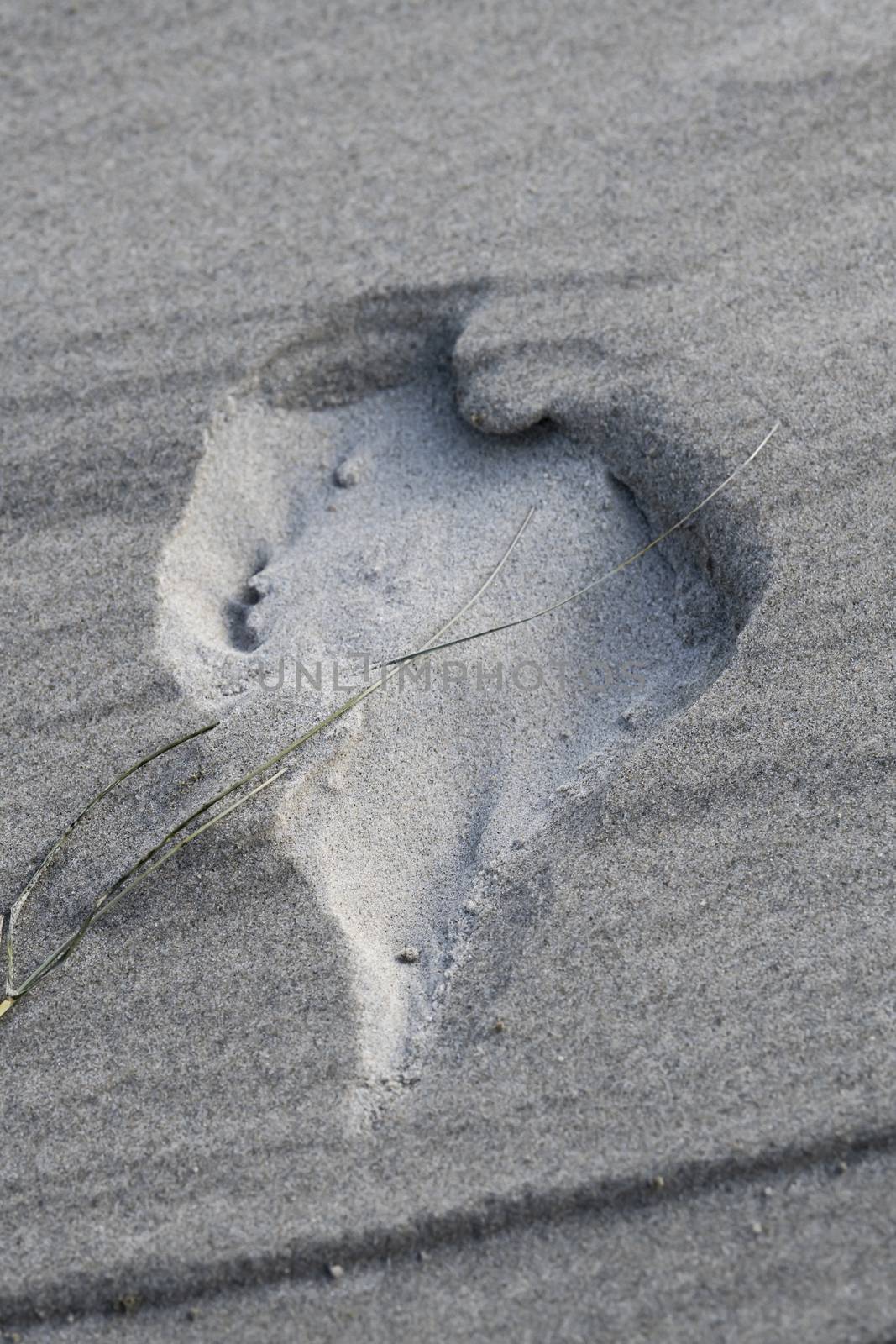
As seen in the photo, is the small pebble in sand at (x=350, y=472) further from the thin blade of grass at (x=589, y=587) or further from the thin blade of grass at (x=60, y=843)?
the thin blade of grass at (x=60, y=843)

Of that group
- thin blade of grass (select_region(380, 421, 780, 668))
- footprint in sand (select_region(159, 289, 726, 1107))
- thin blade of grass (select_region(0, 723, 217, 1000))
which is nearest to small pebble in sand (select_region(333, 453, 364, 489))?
footprint in sand (select_region(159, 289, 726, 1107))

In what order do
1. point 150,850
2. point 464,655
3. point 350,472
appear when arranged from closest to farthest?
point 150,850 → point 464,655 → point 350,472

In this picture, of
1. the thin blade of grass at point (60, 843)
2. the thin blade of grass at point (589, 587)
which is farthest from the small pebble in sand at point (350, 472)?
the thin blade of grass at point (60, 843)

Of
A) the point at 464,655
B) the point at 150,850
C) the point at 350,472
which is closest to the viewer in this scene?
the point at 150,850

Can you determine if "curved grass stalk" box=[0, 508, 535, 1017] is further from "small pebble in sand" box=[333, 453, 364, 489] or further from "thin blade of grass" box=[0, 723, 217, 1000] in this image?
"small pebble in sand" box=[333, 453, 364, 489]

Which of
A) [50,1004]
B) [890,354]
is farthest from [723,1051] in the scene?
[890,354]

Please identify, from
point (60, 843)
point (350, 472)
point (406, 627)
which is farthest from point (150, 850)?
point (350, 472)

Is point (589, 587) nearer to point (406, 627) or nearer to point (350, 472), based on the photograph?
point (406, 627)

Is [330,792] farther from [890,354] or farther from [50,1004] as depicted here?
[890,354]
